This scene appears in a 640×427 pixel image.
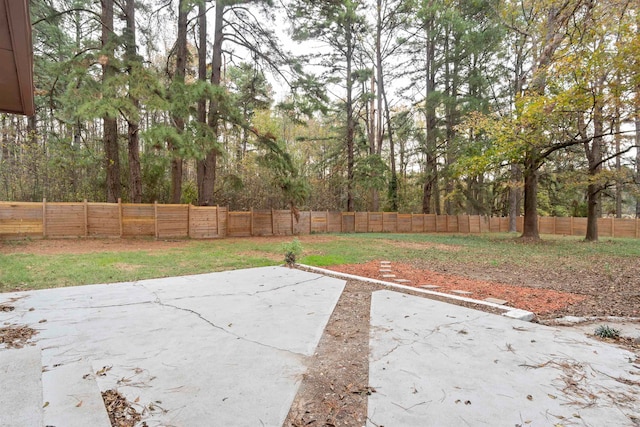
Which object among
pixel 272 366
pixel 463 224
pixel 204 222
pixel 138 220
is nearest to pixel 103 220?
pixel 138 220

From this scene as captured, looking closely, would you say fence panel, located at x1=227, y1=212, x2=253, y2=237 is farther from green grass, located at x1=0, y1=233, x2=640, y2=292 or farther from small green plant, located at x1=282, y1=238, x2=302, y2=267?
small green plant, located at x1=282, y1=238, x2=302, y2=267

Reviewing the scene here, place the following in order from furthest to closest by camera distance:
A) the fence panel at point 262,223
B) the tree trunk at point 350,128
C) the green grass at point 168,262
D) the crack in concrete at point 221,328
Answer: the tree trunk at point 350,128
the fence panel at point 262,223
the green grass at point 168,262
the crack in concrete at point 221,328

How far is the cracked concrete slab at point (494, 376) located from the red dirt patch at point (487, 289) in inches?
41.6

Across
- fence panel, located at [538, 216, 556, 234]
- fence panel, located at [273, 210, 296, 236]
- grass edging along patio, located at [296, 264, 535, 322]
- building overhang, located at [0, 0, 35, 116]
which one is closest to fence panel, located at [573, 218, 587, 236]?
fence panel, located at [538, 216, 556, 234]

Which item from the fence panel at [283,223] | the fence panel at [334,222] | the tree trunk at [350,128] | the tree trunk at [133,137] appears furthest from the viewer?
the tree trunk at [350,128]

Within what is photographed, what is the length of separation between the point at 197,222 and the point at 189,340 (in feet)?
34.8

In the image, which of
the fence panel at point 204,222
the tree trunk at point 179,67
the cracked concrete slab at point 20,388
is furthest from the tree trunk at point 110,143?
the cracked concrete slab at point 20,388

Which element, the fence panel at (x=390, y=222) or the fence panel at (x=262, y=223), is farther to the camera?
the fence panel at (x=390, y=222)

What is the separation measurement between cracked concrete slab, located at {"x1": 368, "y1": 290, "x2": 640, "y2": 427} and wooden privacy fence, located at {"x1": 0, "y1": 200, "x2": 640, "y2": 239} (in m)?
10.7

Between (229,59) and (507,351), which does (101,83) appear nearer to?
(229,59)

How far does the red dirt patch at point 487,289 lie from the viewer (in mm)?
3926

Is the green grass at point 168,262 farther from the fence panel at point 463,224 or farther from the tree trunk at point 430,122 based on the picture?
the fence panel at point 463,224

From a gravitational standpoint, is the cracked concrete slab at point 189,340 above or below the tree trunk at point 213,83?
below

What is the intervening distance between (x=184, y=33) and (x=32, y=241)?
28.4 feet
